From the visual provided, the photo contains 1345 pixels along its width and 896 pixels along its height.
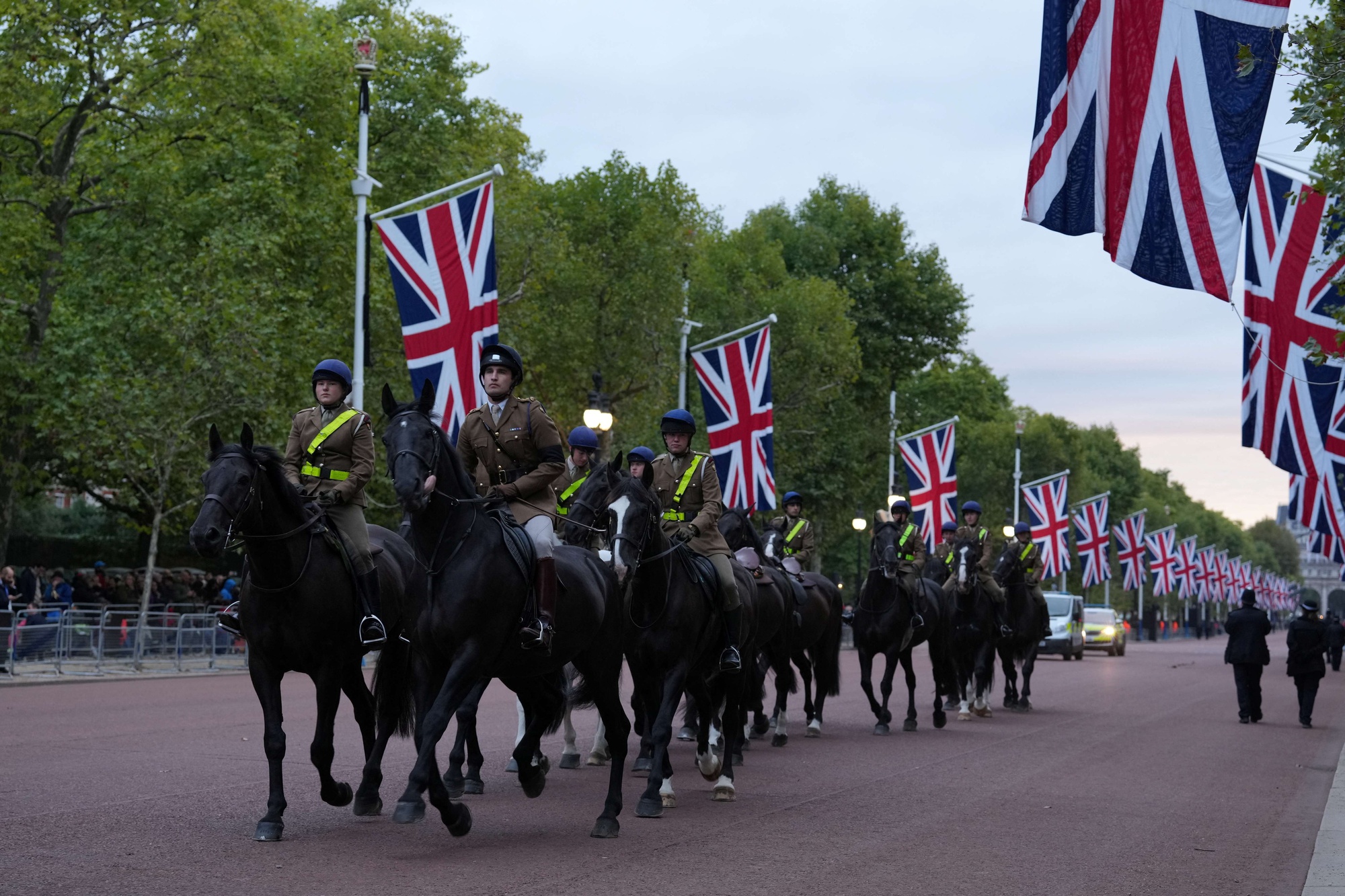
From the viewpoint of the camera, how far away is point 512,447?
1048 cm

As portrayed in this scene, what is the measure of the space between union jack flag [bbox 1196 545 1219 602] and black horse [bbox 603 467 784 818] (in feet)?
263

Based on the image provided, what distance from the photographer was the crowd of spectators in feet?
91.9

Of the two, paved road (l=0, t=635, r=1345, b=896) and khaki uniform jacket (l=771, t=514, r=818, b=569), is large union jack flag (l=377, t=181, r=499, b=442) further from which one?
paved road (l=0, t=635, r=1345, b=896)

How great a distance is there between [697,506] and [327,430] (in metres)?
3.36

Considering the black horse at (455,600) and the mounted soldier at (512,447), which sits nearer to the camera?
the black horse at (455,600)

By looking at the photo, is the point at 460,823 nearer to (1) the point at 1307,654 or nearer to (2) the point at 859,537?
(1) the point at 1307,654

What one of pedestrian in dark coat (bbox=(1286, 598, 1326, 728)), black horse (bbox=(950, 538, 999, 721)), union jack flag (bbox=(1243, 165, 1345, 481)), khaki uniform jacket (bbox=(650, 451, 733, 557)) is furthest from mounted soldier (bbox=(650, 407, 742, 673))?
pedestrian in dark coat (bbox=(1286, 598, 1326, 728))

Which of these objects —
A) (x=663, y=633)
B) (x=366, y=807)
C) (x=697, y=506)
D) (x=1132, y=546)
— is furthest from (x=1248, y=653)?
(x=1132, y=546)

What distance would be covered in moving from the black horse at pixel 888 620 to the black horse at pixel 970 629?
1.18 meters

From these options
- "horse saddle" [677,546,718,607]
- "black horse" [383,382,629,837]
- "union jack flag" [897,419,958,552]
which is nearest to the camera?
"black horse" [383,382,629,837]

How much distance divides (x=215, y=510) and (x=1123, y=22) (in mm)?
7275

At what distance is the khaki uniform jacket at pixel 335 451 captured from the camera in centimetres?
1044

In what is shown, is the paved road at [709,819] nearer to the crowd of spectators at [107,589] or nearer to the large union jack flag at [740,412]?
the crowd of spectators at [107,589]

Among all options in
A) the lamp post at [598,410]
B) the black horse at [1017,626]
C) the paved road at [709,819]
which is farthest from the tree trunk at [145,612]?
the black horse at [1017,626]
